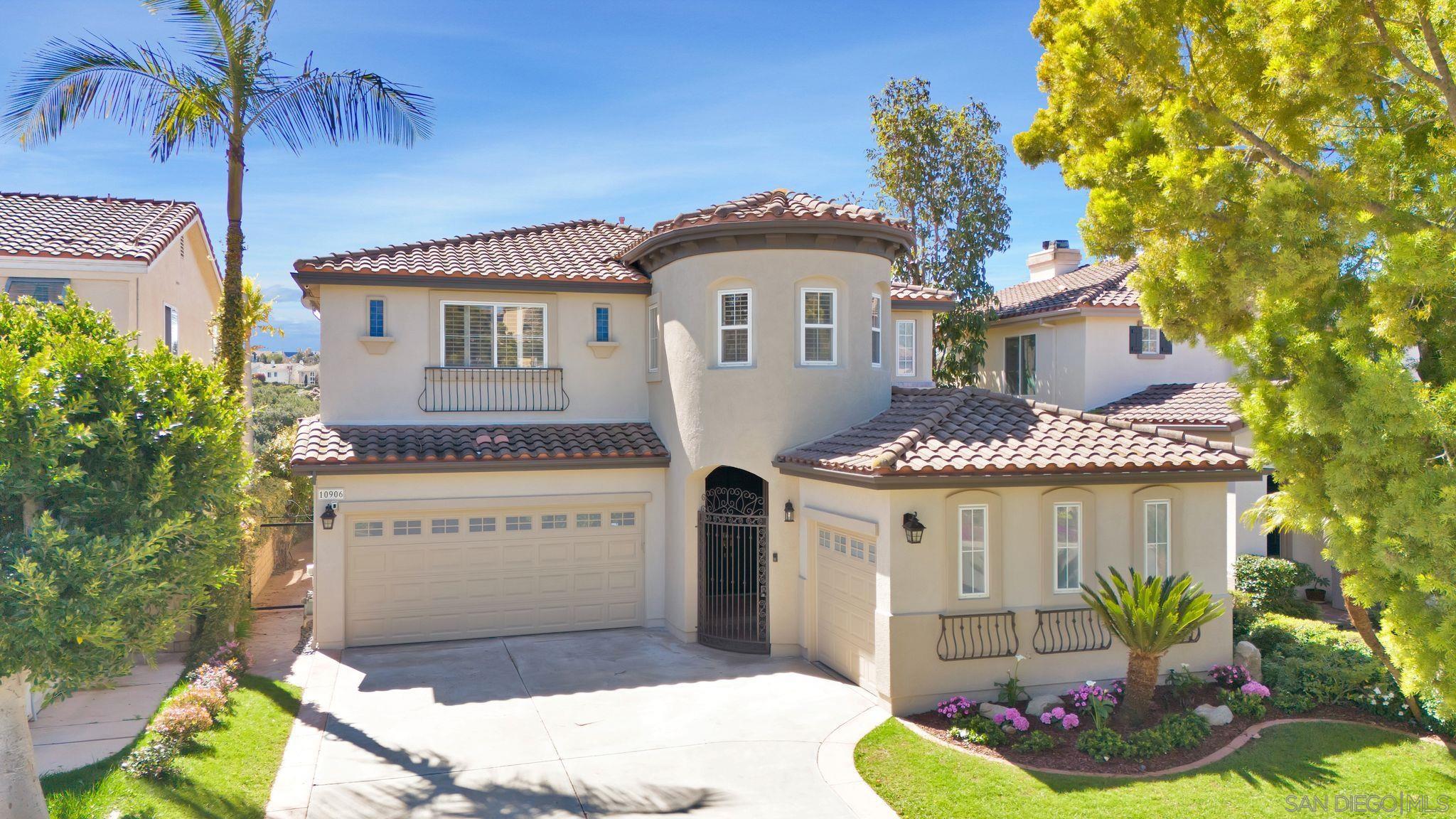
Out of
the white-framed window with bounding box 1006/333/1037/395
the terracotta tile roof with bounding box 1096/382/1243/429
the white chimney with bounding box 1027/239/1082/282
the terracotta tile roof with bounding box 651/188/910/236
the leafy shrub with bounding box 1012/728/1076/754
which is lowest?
the leafy shrub with bounding box 1012/728/1076/754

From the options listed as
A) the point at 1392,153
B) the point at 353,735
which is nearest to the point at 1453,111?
the point at 1392,153

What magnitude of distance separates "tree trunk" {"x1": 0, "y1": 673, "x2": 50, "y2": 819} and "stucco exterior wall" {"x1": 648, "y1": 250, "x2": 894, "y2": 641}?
9.26 meters

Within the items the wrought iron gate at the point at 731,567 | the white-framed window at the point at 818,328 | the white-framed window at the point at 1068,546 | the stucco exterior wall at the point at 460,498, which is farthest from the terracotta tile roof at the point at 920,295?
the white-framed window at the point at 1068,546

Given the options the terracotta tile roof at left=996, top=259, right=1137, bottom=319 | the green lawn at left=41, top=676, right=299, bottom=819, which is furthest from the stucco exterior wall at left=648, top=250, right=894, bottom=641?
the terracotta tile roof at left=996, top=259, right=1137, bottom=319

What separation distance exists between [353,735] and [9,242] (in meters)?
12.3

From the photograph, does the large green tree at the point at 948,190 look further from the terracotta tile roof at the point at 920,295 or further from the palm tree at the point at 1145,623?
the palm tree at the point at 1145,623

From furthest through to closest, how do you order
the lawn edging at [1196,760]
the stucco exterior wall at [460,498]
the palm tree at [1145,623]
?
1. the stucco exterior wall at [460,498]
2. the palm tree at [1145,623]
3. the lawn edging at [1196,760]

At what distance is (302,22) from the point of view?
47.4 feet

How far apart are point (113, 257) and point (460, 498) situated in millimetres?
7890

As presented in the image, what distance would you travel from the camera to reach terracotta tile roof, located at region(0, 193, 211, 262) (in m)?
16.4

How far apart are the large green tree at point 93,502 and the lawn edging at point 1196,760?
7.95 meters

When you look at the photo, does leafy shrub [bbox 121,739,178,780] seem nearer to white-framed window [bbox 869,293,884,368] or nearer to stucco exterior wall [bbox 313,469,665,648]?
stucco exterior wall [bbox 313,469,665,648]

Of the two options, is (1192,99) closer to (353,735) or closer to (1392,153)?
(1392,153)

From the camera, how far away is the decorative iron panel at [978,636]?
1180 cm
